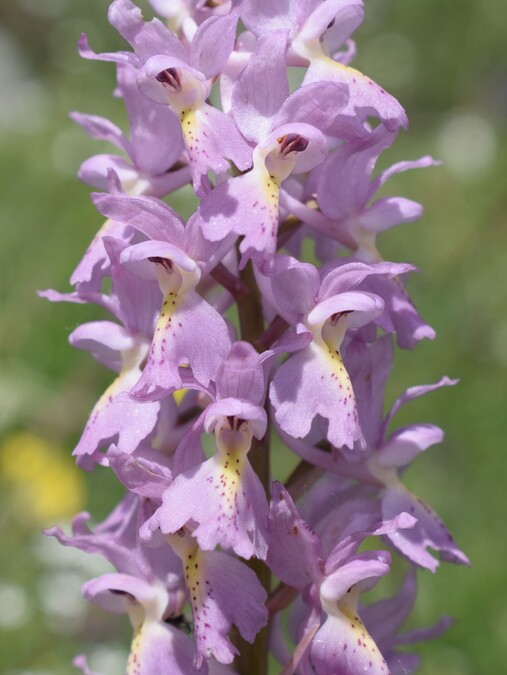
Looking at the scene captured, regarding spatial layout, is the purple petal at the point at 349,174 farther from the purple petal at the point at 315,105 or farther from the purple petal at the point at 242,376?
the purple petal at the point at 242,376

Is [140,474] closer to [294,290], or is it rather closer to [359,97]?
[294,290]

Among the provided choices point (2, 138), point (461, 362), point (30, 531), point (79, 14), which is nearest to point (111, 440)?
point (30, 531)

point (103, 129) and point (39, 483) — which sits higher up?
point (103, 129)

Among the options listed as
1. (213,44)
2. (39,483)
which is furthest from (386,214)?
(39,483)

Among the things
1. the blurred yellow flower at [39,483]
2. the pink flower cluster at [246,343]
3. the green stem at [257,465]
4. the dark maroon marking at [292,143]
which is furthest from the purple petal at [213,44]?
the blurred yellow flower at [39,483]

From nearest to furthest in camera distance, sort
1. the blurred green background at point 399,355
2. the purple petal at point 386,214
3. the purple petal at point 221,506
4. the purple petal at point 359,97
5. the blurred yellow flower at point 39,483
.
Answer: the purple petal at point 221,506 → the purple petal at point 359,97 → the purple petal at point 386,214 → the blurred green background at point 399,355 → the blurred yellow flower at point 39,483

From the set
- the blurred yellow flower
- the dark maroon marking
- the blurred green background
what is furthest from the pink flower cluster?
the blurred yellow flower

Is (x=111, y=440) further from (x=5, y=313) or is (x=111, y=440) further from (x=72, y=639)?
(x=5, y=313)
